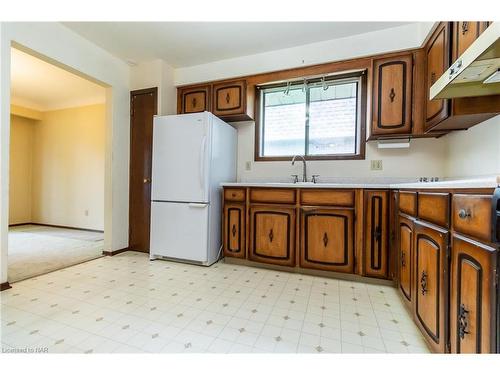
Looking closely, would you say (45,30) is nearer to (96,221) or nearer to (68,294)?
(68,294)

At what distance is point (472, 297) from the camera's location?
84 centimetres

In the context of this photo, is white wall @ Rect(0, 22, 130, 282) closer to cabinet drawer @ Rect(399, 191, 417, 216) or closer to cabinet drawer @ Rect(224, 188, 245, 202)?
cabinet drawer @ Rect(224, 188, 245, 202)

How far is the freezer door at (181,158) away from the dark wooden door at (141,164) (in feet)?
1.13

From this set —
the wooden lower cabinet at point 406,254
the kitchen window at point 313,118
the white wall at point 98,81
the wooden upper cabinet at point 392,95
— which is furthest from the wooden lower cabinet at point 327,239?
the white wall at point 98,81

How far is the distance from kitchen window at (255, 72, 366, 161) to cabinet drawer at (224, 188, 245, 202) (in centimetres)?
67

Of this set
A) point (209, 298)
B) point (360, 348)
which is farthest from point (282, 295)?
point (360, 348)

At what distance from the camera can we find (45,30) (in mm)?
2162

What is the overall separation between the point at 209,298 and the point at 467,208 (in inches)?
64.5

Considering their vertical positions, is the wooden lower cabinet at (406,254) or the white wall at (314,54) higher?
the white wall at (314,54)

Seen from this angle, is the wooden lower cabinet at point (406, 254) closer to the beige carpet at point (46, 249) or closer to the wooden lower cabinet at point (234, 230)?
the wooden lower cabinet at point (234, 230)

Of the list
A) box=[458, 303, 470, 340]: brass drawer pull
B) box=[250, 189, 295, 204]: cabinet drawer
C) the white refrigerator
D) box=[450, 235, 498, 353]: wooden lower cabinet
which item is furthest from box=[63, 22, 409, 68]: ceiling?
box=[458, 303, 470, 340]: brass drawer pull

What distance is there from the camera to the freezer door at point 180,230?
243 centimetres

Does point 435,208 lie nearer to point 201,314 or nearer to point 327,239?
point 327,239

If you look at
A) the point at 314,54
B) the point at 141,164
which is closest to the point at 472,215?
the point at 314,54
